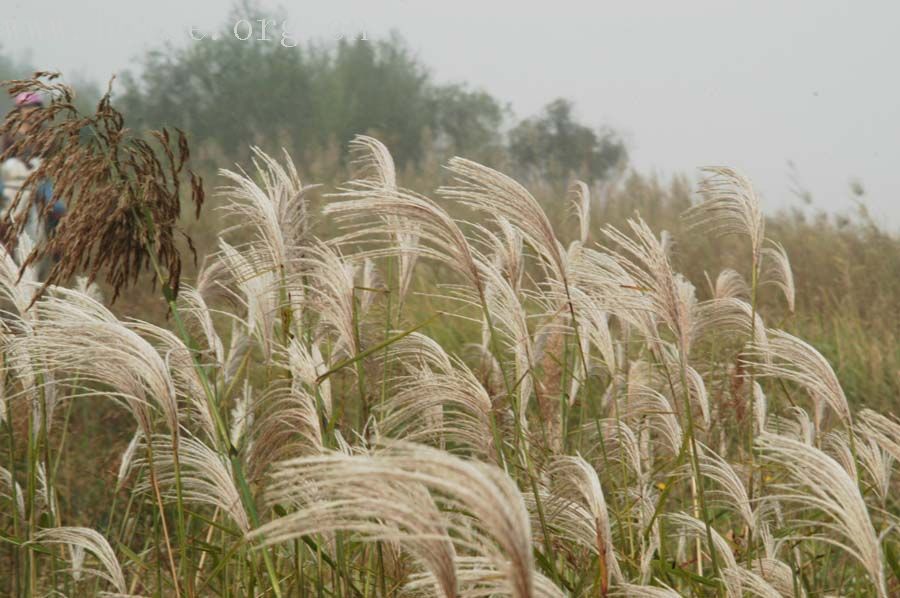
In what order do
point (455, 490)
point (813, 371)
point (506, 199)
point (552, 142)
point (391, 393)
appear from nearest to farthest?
1. point (455, 490)
2. point (506, 199)
3. point (813, 371)
4. point (391, 393)
5. point (552, 142)

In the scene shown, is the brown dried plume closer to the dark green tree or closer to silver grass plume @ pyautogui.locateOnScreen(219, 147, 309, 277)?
silver grass plume @ pyautogui.locateOnScreen(219, 147, 309, 277)

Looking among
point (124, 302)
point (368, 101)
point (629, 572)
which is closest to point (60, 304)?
point (629, 572)

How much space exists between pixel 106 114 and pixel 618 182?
1284 centimetres

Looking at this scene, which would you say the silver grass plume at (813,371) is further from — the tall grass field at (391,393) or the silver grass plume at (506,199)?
the silver grass plume at (506,199)

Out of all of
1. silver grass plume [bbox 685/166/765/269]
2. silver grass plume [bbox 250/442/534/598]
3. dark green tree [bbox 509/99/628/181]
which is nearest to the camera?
silver grass plume [bbox 250/442/534/598]

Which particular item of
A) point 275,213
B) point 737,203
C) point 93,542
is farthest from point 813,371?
point 93,542

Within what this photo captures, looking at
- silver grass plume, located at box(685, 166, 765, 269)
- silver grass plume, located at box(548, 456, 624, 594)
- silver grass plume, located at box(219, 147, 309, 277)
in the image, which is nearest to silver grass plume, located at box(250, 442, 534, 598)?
silver grass plume, located at box(548, 456, 624, 594)

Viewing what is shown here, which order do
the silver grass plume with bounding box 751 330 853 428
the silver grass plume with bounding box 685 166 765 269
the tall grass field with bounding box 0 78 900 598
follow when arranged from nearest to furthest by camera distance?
the tall grass field with bounding box 0 78 900 598 < the silver grass plume with bounding box 751 330 853 428 < the silver grass plume with bounding box 685 166 765 269

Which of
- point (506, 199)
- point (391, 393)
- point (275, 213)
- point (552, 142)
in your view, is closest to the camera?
point (506, 199)

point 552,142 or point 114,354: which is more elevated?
point 552,142

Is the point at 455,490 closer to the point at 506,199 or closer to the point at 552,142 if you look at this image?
the point at 506,199

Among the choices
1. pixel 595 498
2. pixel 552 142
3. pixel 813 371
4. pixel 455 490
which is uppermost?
pixel 552 142

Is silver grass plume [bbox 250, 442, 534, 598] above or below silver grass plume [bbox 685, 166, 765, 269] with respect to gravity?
below

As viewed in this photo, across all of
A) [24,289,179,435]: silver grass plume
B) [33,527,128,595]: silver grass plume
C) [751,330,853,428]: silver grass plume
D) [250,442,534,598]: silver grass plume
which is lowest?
[250,442,534,598]: silver grass plume
